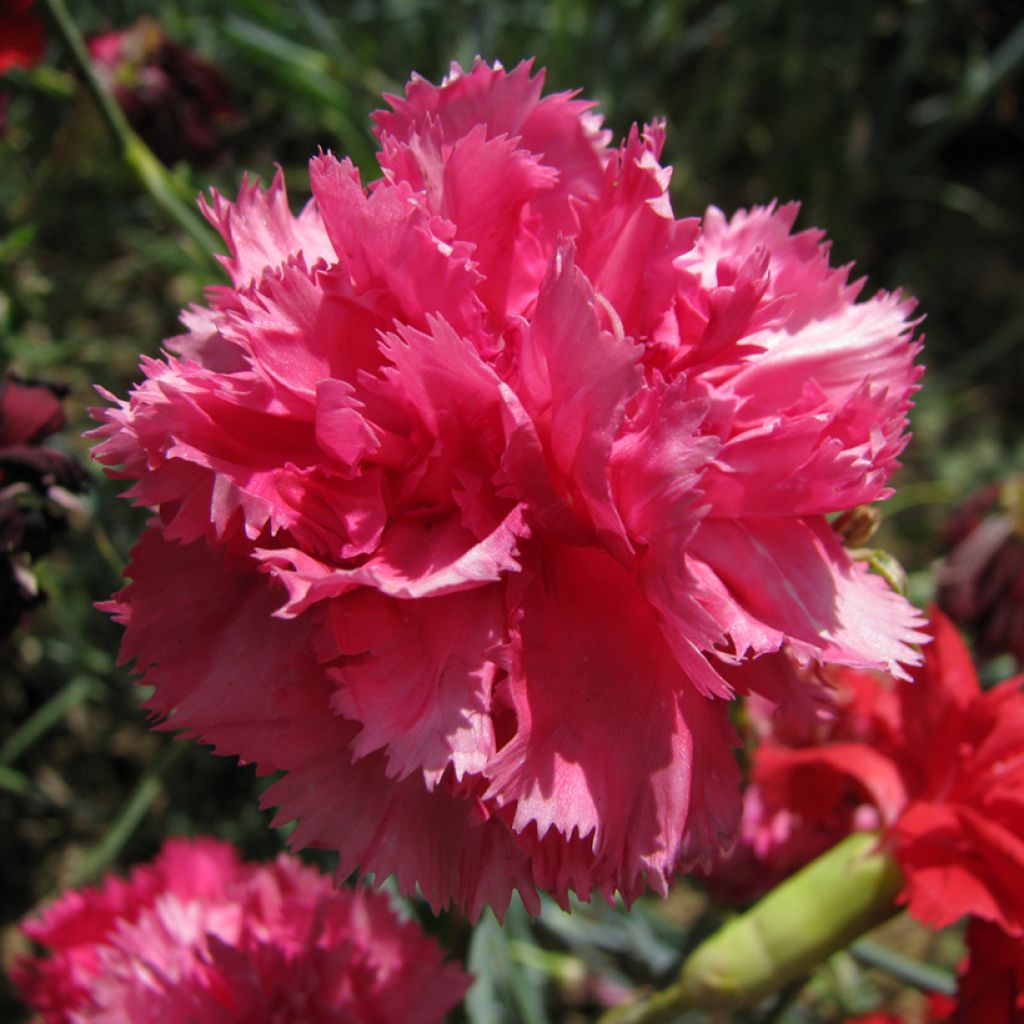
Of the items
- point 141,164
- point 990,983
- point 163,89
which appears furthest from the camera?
point 163,89

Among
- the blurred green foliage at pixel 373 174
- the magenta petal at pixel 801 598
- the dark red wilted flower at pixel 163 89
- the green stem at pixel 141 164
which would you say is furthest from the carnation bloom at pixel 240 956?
the dark red wilted flower at pixel 163 89

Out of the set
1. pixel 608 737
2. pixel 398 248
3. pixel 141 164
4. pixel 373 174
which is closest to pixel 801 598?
pixel 608 737

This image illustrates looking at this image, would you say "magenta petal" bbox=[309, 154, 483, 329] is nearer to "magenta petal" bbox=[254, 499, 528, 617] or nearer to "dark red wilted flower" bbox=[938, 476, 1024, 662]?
"magenta petal" bbox=[254, 499, 528, 617]

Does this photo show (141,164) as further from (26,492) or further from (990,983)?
(990,983)

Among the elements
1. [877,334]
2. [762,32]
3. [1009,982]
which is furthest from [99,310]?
[1009,982]

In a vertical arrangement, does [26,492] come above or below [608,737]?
above

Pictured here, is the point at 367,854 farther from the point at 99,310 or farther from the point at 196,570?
the point at 99,310

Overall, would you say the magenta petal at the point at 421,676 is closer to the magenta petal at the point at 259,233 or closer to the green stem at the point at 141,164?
the magenta petal at the point at 259,233
